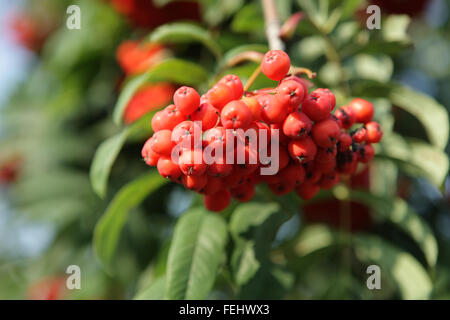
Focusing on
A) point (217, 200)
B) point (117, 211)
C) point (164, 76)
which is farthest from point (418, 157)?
point (117, 211)

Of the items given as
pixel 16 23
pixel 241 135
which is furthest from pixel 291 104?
pixel 16 23

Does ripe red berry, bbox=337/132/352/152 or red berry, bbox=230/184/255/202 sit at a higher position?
ripe red berry, bbox=337/132/352/152

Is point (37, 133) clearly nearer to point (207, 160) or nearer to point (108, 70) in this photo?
point (108, 70)

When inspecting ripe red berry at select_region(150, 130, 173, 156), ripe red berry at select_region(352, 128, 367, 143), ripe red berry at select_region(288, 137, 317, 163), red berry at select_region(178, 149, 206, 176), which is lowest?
red berry at select_region(178, 149, 206, 176)

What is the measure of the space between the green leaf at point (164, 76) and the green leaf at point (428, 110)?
1.99 feet

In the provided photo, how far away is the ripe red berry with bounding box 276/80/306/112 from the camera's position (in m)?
1.06

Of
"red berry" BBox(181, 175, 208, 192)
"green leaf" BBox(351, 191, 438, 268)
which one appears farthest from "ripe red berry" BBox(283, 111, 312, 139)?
"green leaf" BBox(351, 191, 438, 268)

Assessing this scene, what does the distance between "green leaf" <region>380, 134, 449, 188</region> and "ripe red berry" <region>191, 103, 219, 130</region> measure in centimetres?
63

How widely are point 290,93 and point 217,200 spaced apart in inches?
12.8

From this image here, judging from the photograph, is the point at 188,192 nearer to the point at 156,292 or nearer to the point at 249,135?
the point at 156,292

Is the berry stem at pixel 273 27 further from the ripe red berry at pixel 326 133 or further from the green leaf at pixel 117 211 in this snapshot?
the green leaf at pixel 117 211

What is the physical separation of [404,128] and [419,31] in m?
0.71

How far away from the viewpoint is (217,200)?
3.99ft

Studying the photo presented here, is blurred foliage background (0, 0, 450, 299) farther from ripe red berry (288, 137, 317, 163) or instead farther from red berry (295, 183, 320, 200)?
ripe red berry (288, 137, 317, 163)
